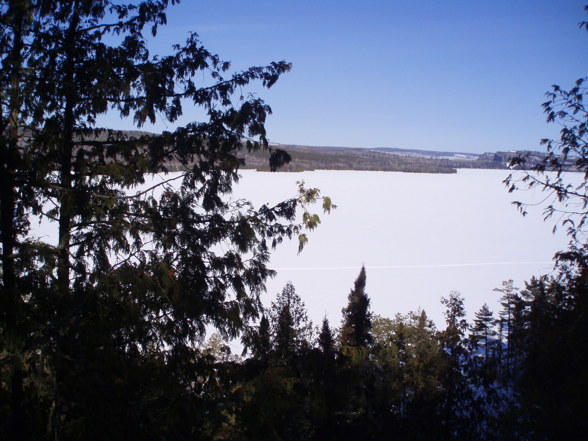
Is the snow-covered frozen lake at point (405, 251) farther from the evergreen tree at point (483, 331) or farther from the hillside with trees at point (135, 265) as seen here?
the hillside with trees at point (135, 265)

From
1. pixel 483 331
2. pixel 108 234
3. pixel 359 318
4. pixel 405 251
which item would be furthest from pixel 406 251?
pixel 108 234

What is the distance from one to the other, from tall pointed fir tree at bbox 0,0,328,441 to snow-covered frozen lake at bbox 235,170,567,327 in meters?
17.0

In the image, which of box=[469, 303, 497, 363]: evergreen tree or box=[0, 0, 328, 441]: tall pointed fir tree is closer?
box=[0, 0, 328, 441]: tall pointed fir tree

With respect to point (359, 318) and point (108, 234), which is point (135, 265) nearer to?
point (108, 234)

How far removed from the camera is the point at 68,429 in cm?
334

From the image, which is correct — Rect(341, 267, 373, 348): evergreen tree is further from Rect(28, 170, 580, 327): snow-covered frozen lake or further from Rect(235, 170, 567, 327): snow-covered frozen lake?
Rect(235, 170, 567, 327): snow-covered frozen lake

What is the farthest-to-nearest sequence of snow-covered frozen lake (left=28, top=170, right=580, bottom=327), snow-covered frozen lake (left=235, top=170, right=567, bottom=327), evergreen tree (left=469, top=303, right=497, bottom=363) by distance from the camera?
snow-covered frozen lake (left=235, top=170, right=567, bottom=327), snow-covered frozen lake (left=28, top=170, right=580, bottom=327), evergreen tree (left=469, top=303, right=497, bottom=363)

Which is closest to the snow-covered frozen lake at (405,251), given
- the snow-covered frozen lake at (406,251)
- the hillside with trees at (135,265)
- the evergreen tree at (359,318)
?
the snow-covered frozen lake at (406,251)

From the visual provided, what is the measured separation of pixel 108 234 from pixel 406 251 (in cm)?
3341

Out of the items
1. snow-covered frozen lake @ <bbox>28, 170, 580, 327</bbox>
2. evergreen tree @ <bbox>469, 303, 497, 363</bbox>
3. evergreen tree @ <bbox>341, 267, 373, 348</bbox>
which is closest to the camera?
evergreen tree @ <bbox>469, 303, 497, 363</bbox>

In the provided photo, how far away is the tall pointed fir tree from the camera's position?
3.62 m

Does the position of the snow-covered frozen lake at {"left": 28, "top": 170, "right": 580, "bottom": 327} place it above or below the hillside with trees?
below

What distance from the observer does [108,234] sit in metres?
4.29

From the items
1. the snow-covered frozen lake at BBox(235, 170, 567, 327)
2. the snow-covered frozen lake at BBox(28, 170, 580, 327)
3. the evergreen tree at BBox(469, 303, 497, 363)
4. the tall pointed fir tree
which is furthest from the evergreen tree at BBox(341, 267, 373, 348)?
the tall pointed fir tree
